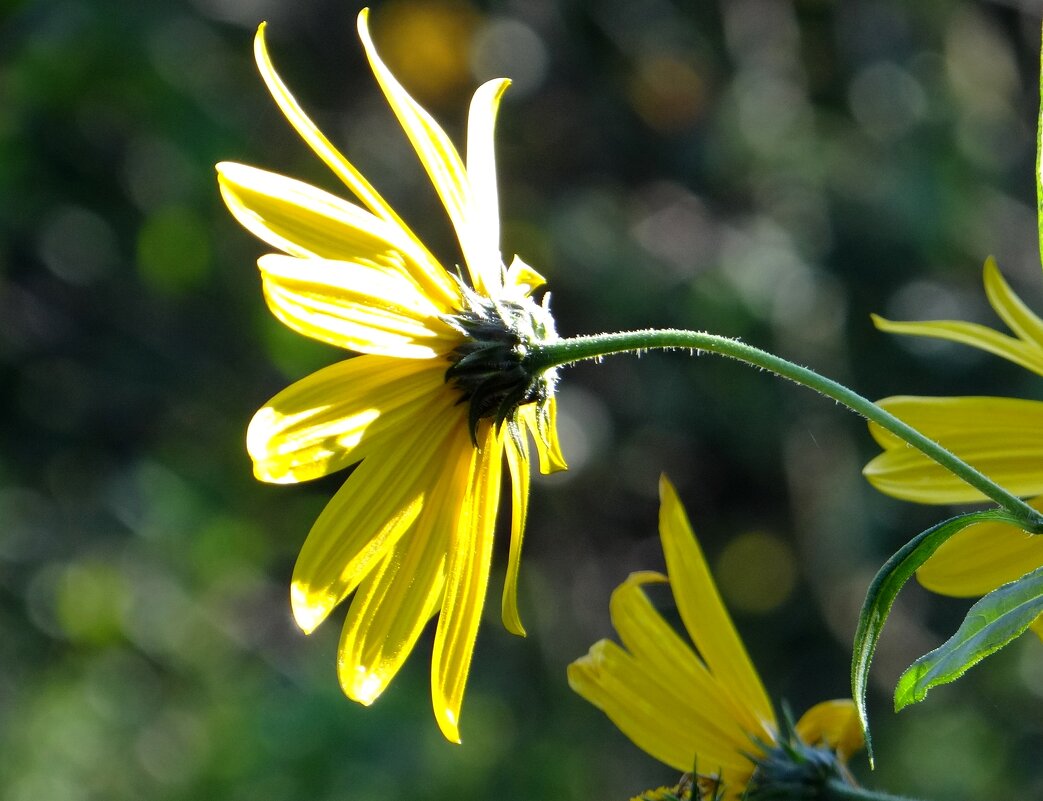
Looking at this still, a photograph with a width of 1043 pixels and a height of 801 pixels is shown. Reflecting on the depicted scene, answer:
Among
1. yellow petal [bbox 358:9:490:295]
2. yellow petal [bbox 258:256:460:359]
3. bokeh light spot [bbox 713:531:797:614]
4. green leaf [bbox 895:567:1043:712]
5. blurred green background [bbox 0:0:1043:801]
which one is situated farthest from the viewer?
bokeh light spot [bbox 713:531:797:614]

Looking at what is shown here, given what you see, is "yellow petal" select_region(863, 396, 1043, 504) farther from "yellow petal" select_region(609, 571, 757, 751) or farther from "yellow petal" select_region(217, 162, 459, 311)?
"yellow petal" select_region(217, 162, 459, 311)

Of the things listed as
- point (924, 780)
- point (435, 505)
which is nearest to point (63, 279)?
point (924, 780)

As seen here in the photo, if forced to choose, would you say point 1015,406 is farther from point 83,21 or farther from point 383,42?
point 383,42

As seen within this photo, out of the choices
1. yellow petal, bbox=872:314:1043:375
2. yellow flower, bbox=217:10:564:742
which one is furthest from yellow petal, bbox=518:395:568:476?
yellow petal, bbox=872:314:1043:375

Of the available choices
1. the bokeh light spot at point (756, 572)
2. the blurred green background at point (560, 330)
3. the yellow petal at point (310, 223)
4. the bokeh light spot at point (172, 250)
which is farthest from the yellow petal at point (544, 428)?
the bokeh light spot at point (756, 572)

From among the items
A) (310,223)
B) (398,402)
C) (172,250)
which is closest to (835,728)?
(398,402)

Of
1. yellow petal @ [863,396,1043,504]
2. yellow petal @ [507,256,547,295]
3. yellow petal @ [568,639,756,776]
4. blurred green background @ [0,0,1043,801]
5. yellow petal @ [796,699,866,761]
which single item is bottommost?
blurred green background @ [0,0,1043,801]
